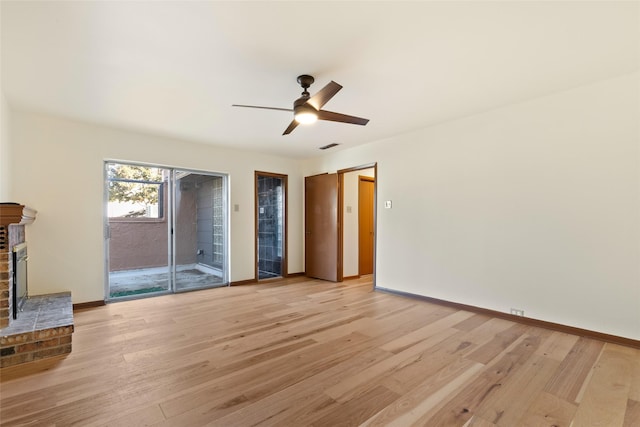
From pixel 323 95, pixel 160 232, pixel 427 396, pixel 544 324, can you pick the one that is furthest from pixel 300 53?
pixel 160 232

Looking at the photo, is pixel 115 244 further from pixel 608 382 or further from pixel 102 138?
pixel 608 382

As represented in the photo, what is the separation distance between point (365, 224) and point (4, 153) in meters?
5.43

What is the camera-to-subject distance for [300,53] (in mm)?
2402

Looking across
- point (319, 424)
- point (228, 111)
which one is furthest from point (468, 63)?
point (319, 424)

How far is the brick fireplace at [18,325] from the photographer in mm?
2486

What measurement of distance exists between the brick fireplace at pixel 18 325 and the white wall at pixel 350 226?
4.22m

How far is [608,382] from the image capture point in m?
2.17

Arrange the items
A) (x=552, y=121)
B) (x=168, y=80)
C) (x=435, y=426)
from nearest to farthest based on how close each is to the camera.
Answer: (x=435, y=426) → (x=168, y=80) → (x=552, y=121)

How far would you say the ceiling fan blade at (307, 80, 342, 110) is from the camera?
7.68 feet

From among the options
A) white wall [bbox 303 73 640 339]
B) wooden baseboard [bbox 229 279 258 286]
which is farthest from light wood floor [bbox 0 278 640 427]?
wooden baseboard [bbox 229 279 258 286]

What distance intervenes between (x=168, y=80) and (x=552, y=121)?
3.94 m

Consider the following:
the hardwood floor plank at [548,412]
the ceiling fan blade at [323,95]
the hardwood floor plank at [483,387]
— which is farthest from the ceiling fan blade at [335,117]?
the hardwood floor plank at [548,412]

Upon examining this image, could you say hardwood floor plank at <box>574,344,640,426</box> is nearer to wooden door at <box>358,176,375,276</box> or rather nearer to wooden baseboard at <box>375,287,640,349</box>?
wooden baseboard at <box>375,287,640,349</box>

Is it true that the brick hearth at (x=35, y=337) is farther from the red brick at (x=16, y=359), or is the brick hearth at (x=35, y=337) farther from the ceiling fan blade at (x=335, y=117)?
the ceiling fan blade at (x=335, y=117)
